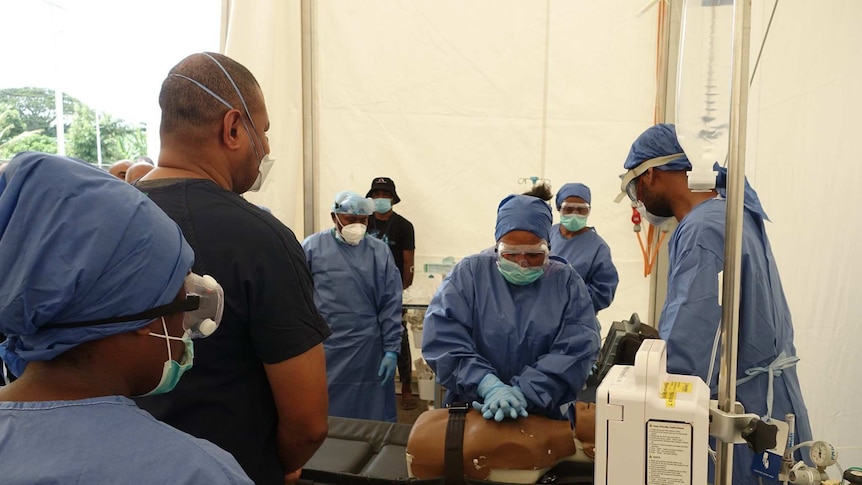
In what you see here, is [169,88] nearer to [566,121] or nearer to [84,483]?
[84,483]

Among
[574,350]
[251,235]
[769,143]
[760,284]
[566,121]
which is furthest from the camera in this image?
[566,121]

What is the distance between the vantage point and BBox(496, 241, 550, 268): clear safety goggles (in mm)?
1843

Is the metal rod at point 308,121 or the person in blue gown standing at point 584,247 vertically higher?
the metal rod at point 308,121

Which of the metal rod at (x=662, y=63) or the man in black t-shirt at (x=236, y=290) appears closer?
the man in black t-shirt at (x=236, y=290)

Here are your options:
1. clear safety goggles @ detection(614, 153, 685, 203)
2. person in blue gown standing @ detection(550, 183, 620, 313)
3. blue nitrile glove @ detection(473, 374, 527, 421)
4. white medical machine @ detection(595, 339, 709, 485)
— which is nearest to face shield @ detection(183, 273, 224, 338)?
white medical machine @ detection(595, 339, 709, 485)

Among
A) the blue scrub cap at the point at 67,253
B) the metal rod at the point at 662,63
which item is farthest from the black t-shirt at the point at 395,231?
the blue scrub cap at the point at 67,253

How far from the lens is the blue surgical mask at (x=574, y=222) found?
3.28 metres

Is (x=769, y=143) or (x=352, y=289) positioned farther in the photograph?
(x=352, y=289)

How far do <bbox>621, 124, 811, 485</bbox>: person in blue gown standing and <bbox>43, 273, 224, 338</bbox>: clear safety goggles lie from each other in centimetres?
103

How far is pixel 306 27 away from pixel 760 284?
10.1 feet

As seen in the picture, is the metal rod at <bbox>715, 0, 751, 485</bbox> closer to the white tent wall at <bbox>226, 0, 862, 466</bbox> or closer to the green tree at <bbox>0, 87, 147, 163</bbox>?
the green tree at <bbox>0, 87, 147, 163</bbox>

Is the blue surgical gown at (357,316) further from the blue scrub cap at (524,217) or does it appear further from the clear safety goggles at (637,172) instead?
the clear safety goggles at (637,172)

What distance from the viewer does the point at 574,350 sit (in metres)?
1.77

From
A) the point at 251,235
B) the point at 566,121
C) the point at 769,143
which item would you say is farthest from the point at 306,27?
the point at 251,235
